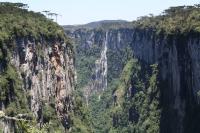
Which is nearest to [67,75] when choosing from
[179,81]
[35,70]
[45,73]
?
[45,73]

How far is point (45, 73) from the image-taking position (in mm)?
94875

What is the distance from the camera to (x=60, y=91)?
101938 mm

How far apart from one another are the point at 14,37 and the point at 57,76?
20174mm

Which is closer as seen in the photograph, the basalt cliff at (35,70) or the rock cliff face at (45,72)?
the basalt cliff at (35,70)

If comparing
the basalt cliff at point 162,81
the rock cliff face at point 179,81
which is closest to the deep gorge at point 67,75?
the rock cliff face at point 179,81

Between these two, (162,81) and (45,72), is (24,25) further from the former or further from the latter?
(162,81)

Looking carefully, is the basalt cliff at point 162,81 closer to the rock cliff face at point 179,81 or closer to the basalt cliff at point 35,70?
the rock cliff face at point 179,81

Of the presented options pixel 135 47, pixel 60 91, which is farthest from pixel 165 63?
pixel 135 47

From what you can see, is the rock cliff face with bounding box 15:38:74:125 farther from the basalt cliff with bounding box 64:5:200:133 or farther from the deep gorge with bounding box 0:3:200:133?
the basalt cliff with bounding box 64:5:200:133

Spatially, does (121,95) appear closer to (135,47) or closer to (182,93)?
(135,47)

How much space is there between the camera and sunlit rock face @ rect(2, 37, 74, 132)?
8472 centimetres

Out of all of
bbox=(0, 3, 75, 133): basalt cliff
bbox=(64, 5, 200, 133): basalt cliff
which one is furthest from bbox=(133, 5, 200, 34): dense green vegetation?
bbox=(0, 3, 75, 133): basalt cliff

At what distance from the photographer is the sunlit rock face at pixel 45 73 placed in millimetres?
84725

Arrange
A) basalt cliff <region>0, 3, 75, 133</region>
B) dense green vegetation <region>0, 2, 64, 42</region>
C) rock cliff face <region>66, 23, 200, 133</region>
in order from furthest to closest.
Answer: rock cliff face <region>66, 23, 200, 133</region> → dense green vegetation <region>0, 2, 64, 42</region> → basalt cliff <region>0, 3, 75, 133</region>
